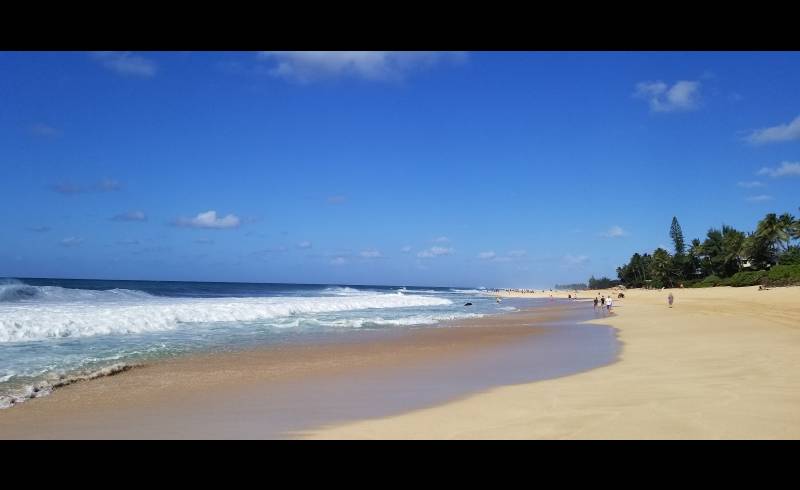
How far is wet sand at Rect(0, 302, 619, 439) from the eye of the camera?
19.6 feet

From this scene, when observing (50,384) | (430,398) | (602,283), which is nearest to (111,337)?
(50,384)

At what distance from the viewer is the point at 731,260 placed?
72250 millimetres

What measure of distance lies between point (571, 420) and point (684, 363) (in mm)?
5473

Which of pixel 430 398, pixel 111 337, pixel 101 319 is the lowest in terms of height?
pixel 430 398

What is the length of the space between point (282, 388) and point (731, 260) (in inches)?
3238

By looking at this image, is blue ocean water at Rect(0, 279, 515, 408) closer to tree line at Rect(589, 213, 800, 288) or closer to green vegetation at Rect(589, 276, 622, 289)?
tree line at Rect(589, 213, 800, 288)

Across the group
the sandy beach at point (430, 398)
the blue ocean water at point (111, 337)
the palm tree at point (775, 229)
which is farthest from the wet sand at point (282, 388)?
the palm tree at point (775, 229)

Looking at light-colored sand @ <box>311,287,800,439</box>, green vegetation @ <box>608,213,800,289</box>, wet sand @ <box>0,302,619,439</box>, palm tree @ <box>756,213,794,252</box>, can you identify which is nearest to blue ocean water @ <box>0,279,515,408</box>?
wet sand @ <box>0,302,619,439</box>

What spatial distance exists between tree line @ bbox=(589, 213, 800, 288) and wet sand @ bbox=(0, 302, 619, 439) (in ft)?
154

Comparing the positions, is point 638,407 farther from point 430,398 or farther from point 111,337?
point 111,337
